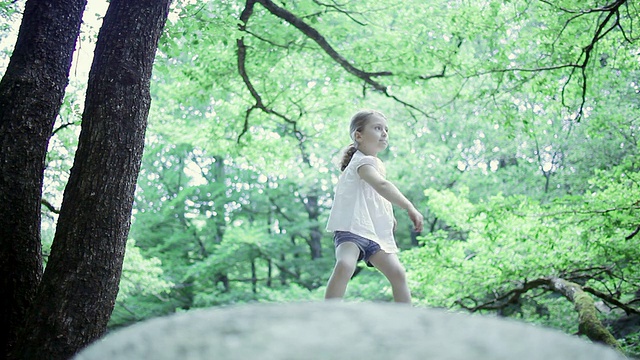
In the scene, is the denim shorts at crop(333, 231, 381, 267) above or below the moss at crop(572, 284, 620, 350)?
above

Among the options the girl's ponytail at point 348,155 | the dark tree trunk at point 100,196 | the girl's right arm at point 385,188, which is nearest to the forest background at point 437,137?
the girl's ponytail at point 348,155

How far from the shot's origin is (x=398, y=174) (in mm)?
14000

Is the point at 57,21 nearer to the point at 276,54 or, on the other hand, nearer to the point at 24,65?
the point at 24,65

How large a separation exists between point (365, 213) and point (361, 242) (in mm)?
198

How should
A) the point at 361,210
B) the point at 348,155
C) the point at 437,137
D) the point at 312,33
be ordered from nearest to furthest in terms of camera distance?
the point at 361,210, the point at 348,155, the point at 312,33, the point at 437,137

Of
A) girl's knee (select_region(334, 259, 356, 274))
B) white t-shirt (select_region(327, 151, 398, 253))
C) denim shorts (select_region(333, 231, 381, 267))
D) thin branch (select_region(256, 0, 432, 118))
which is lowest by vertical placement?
girl's knee (select_region(334, 259, 356, 274))

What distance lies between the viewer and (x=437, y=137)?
14367 millimetres

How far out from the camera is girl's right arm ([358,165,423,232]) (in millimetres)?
3203

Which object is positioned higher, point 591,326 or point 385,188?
point 385,188

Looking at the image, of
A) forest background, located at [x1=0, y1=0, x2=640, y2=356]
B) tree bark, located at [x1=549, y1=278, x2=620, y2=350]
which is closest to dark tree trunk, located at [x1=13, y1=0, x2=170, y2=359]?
forest background, located at [x1=0, y1=0, x2=640, y2=356]

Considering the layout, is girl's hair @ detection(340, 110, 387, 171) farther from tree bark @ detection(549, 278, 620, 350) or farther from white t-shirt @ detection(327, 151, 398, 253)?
tree bark @ detection(549, 278, 620, 350)

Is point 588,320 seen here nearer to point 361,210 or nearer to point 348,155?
point 361,210

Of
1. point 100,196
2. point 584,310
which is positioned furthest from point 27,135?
point 584,310

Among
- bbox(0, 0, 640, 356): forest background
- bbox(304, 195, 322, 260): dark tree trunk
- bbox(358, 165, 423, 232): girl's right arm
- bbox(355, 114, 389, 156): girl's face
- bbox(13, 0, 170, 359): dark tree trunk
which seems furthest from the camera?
bbox(304, 195, 322, 260): dark tree trunk
